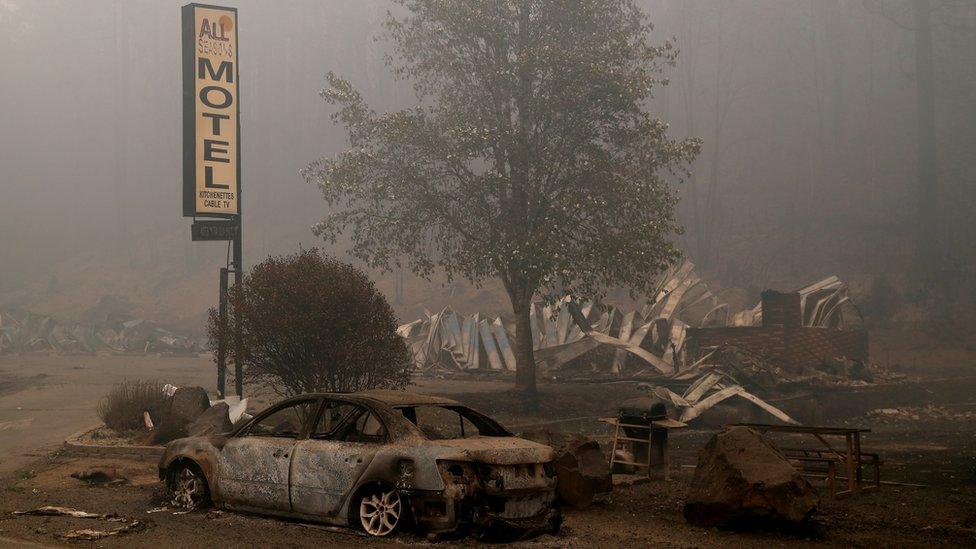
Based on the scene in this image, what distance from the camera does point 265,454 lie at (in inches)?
352

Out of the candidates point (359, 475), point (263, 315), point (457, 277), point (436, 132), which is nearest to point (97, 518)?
point (359, 475)

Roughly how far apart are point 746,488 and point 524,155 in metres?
13.4

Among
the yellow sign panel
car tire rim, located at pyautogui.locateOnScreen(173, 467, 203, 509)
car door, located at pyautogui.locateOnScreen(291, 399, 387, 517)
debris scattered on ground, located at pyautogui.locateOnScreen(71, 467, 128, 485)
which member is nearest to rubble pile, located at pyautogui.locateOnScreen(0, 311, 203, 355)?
the yellow sign panel

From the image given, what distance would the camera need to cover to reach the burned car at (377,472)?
774cm

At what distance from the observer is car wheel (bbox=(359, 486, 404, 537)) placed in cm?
794

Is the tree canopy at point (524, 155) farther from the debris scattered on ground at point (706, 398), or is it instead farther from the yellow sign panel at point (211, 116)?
the yellow sign panel at point (211, 116)

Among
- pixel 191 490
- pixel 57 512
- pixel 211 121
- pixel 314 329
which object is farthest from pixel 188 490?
pixel 211 121

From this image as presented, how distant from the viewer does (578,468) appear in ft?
32.5

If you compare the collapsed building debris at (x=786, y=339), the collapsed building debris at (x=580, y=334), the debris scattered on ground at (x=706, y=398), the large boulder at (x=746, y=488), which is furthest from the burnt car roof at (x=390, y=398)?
the collapsed building debris at (x=786, y=339)

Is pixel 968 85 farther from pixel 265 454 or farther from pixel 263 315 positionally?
pixel 265 454

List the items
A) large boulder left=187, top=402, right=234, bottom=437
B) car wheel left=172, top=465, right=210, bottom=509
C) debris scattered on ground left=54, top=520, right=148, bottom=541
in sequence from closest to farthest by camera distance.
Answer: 1. debris scattered on ground left=54, top=520, right=148, bottom=541
2. car wheel left=172, top=465, right=210, bottom=509
3. large boulder left=187, top=402, right=234, bottom=437

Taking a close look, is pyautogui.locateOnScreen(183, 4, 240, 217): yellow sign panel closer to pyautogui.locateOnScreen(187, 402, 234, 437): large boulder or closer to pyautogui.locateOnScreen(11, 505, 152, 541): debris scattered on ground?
pyautogui.locateOnScreen(187, 402, 234, 437): large boulder

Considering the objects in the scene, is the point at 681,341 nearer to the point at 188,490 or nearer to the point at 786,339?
the point at 786,339

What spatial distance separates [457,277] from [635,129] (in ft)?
104
